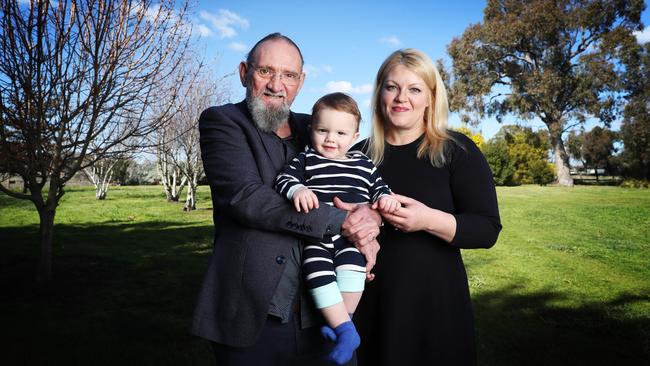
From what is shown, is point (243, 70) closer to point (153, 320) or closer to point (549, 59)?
point (153, 320)

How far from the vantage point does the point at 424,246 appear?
2.38 meters

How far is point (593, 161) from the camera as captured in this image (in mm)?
46531

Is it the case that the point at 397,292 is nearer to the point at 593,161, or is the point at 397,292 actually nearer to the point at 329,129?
the point at 329,129

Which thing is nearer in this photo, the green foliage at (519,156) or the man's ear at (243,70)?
the man's ear at (243,70)

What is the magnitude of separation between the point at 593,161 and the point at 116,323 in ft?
175

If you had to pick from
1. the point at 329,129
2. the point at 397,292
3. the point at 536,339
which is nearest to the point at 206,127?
the point at 329,129

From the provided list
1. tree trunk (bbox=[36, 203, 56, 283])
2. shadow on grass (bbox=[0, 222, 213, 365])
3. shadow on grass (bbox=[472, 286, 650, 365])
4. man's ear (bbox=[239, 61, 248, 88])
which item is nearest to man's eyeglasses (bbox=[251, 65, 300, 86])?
man's ear (bbox=[239, 61, 248, 88])

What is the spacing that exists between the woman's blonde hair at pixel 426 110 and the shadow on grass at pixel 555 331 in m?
3.28

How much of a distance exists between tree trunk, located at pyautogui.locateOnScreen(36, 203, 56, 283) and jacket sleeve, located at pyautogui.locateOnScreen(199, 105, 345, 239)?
20.1ft

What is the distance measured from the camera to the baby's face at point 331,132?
228 centimetres

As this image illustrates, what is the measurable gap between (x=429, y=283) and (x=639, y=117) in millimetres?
38341

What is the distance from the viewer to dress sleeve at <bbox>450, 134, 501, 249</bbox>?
227cm

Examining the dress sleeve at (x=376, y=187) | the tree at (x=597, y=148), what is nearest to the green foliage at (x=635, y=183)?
the tree at (x=597, y=148)

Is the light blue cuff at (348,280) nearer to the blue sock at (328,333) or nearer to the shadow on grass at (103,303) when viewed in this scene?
the blue sock at (328,333)
